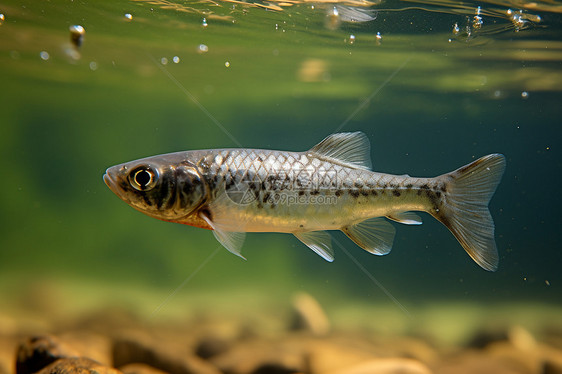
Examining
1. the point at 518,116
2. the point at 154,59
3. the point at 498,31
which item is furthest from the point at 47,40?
the point at 518,116

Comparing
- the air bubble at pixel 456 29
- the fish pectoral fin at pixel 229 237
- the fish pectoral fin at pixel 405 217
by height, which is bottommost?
Answer: the fish pectoral fin at pixel 229 237

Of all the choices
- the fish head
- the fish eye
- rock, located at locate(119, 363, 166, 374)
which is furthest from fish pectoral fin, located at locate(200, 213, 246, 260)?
rock, located at locate(119, 363, 166, 374)

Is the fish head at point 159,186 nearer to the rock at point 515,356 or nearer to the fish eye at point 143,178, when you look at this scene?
the fish eye at point 143,178

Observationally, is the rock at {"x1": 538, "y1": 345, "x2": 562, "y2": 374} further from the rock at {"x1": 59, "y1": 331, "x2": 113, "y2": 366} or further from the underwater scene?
the rock at {"x1": 59, "y1": 331, "x2": 113, "y2": 366}

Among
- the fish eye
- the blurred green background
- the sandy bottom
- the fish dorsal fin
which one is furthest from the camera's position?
the blurred green background

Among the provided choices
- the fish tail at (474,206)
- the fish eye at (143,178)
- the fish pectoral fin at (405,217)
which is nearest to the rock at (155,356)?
the fish eye at (143,178)

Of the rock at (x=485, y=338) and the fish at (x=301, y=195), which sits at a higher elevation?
the fish at (x=301, y=195)
